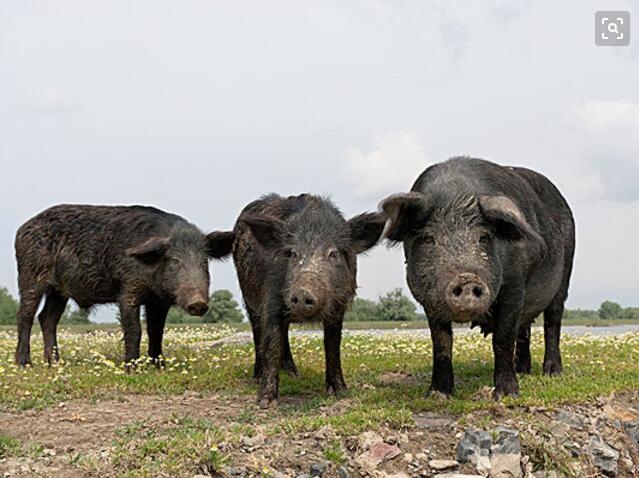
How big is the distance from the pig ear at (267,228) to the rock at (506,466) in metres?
3.16

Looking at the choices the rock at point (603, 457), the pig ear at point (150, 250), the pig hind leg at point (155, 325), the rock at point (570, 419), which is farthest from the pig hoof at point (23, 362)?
the rock at point (603, 457)

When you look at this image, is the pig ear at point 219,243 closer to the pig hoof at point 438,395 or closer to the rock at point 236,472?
the pig hoof at point 438,395

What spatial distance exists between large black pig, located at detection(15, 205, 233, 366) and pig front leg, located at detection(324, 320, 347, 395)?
8.97ft

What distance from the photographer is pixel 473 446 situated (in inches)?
275

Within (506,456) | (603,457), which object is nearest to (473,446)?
(506,456)

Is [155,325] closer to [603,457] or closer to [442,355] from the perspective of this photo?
[442,355]

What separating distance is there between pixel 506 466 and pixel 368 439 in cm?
130

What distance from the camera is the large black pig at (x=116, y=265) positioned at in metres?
11.2

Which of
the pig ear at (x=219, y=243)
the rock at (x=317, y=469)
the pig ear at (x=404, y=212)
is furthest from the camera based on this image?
the pig ear at (x=219, y=243)

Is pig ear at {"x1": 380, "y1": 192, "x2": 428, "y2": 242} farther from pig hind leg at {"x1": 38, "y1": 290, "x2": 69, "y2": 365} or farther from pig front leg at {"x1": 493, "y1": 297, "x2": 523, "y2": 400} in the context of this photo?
pig hind leg at {"x1": 38, "y1": 290, "x2": 69, "y2": 365}

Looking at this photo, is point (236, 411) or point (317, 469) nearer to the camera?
point (317, 469)

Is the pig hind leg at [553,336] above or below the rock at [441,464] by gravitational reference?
above

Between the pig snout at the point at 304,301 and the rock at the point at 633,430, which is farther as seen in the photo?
the rock at the point at 633,430

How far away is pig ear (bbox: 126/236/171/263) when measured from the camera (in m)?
11.2
